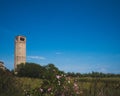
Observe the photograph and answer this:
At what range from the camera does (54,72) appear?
7.67 meters

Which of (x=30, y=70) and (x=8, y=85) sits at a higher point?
(x=30, y=70)

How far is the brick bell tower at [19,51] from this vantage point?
50.0 metres

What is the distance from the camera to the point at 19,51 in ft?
167

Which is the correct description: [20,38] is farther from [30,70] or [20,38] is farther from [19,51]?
[30,70]

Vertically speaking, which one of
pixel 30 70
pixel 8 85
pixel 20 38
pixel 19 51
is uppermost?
pixel 20 38

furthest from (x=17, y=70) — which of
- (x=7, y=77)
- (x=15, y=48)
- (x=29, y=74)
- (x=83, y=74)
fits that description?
(x=7, y=77)

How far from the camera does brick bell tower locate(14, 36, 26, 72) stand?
4999 cm

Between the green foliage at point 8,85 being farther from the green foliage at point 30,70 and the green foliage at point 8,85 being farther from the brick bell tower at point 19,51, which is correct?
the brick bell tower at point 19,51

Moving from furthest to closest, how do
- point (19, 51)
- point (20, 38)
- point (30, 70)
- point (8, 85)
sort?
1. point (20, 38)
2. point (19, 51)
3. point (30, 70)
4. point (8, 85)

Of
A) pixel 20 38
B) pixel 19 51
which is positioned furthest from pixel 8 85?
pixel 20 38

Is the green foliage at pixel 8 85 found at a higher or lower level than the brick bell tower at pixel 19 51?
lower

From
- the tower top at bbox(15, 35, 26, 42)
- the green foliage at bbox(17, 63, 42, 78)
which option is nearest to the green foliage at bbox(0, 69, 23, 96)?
the green foliage at bbox(17, 63, 42, 78)

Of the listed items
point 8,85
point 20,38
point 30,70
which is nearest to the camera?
point 8,85

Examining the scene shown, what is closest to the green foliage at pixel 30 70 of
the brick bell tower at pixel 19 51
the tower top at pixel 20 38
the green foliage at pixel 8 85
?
the brick bell tower at pixel 19 51
